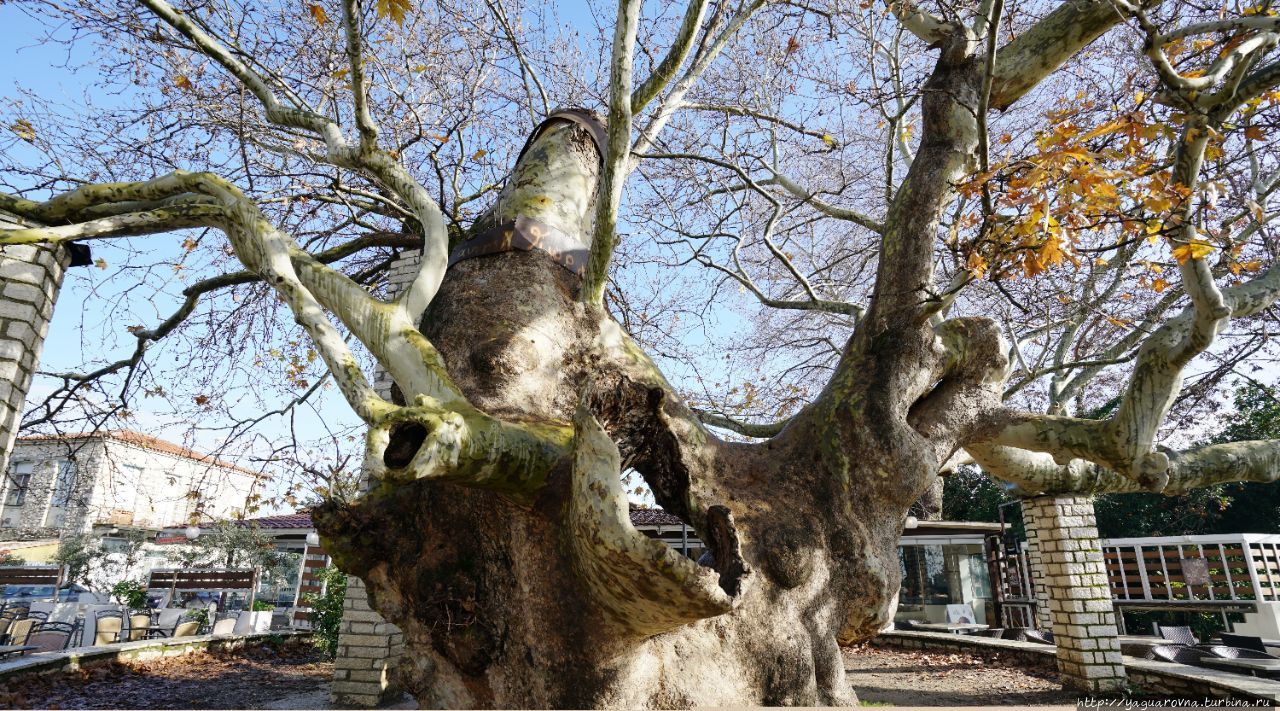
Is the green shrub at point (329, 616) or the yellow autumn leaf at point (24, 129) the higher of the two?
the yellow autumn leaf at point (24, 129)

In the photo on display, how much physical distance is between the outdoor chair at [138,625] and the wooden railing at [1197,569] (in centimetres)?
1307

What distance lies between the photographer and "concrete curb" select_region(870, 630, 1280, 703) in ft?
15.9

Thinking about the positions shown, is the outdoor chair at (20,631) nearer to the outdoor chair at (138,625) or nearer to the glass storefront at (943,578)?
the outdoor chair at (138,625)

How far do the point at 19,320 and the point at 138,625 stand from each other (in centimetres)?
694

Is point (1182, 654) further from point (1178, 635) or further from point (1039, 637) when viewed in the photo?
point (1178, 635)

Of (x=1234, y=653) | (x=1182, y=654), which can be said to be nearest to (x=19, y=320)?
(x=1182, y=654)

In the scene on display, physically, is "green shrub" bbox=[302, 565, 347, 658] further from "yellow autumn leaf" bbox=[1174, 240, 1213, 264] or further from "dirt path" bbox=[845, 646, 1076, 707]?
"yellow autumn leaf" bbox=[1174, 240, 1213, 264]

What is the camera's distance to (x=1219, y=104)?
3301 millimetres

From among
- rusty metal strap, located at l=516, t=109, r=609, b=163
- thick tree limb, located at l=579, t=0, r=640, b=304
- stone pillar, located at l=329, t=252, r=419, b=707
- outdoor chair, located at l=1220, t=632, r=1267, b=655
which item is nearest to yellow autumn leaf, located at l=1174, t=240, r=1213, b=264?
thick tree limb, located at l=579, t=0, r=640, b=304

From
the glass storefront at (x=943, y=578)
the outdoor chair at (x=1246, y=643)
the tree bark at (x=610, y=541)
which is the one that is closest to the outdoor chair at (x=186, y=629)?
the tree bark at (x=610, y=541)

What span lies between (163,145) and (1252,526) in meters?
19.8

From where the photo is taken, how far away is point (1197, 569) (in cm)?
1059

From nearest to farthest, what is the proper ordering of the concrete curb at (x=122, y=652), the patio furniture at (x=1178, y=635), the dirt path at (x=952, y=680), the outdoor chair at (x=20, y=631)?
the concrete curb at (x=122, y=652) → the dirt path at (x=952, y=680) → the outdoor chair at (x=20, y=631) → the patio furniture at (x=1178, y=635)

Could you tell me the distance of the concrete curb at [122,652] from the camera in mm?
5969
